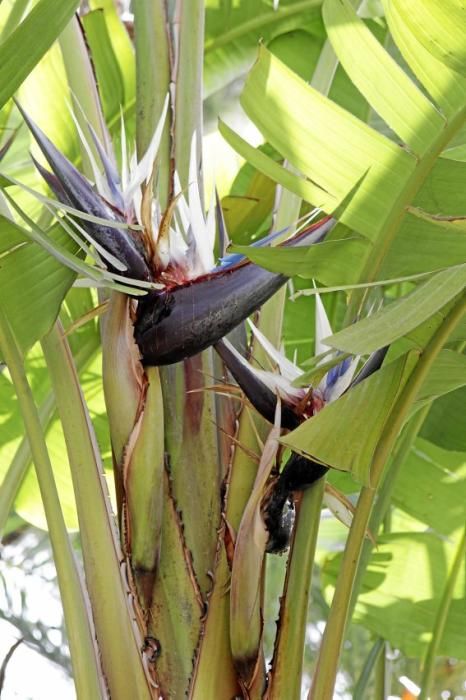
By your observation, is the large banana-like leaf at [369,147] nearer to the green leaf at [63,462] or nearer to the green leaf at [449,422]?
the green leaf at [449,422]

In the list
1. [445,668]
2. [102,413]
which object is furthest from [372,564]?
[445,668]

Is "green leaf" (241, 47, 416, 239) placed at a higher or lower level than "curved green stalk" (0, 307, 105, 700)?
higher

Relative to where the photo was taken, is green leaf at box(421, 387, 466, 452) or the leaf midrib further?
the leaf midrib

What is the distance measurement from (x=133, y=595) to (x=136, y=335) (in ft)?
0.56

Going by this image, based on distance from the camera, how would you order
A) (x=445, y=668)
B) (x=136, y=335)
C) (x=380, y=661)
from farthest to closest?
1. (x=445, y=668)
2. (x=380, y=661)
3. (x=136, y=335)

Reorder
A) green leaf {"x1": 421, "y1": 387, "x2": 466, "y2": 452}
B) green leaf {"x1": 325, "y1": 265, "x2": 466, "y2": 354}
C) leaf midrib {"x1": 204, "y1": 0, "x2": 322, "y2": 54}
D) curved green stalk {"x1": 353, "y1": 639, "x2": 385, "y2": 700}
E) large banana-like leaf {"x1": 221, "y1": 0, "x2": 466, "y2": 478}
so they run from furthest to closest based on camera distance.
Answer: leaf midrib {"x1": 204, "y1": 0, "x2": 322, "y2": 54} < green leaf {"x1": 421, "y1": 387, "x2": 466, "y2": 452} < curved green stalk {"x1": 353, "y1": 639, "x2": 385, "y2": 700} < large banana-like leaf {"x1": 221, "y1": 0, "x2": 466, "y2": 478} < green leaf {"x1": 325, "y1": 265, "x2": 466, "y2": 354}

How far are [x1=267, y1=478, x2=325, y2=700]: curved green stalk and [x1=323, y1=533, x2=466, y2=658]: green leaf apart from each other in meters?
0.37

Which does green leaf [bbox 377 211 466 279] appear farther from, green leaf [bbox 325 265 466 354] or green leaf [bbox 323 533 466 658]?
green leaf [bbox 323 533 466 658]

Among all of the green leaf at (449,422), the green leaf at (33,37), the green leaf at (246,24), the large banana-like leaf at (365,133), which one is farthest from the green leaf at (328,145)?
the green leaf at (246,24)

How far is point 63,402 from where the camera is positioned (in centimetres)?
56

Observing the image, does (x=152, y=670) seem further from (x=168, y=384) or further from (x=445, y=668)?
(x=445, y=668)

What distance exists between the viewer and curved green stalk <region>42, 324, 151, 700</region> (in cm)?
55

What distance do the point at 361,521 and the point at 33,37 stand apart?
0.34 meters

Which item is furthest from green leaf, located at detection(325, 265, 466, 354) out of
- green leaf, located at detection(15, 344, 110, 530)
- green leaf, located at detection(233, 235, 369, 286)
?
green leaf, located at detection(15, 344, 110, 530)
